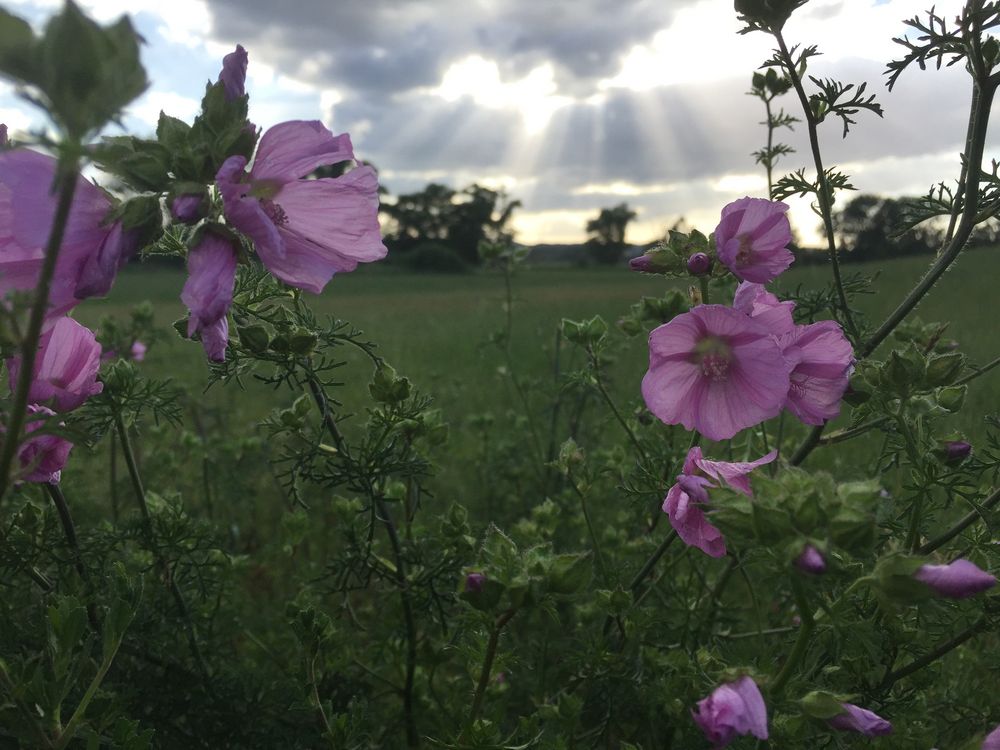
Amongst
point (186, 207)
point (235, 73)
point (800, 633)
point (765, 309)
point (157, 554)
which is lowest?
point (157, 554)

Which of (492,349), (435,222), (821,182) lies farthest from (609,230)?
(821,182)

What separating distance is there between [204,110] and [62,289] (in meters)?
0.24

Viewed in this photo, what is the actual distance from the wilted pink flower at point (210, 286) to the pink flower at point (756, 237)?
81cm

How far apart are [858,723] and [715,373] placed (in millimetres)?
625

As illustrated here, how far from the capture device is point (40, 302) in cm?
58

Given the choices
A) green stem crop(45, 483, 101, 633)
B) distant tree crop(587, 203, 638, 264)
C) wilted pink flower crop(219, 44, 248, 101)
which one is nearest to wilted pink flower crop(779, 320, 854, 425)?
wilted pink flower crop(219, 44, 248, 101)

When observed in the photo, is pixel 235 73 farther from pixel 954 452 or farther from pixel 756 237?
pixel 954 452

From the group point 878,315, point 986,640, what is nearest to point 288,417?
point 986,640

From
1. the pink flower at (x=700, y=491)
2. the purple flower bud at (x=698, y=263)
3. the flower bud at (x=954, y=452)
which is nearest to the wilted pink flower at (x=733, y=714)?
the pink flower at (x=700, y=491)

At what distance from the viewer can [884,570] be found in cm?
83

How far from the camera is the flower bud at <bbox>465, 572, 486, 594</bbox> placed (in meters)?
0.93

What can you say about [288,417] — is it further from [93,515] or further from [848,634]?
[93,515]

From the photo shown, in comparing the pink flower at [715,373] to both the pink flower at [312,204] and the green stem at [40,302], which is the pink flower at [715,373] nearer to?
the pink flower at [312,204]

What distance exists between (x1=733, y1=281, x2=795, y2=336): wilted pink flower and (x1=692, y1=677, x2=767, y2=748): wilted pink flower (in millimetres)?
567
